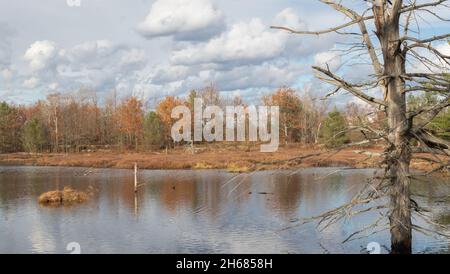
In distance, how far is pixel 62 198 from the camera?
26859 mm

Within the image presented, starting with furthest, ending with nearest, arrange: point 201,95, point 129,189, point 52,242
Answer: point 201,95
point 129,189
point 52,242

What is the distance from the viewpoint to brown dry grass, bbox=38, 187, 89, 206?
26237mm

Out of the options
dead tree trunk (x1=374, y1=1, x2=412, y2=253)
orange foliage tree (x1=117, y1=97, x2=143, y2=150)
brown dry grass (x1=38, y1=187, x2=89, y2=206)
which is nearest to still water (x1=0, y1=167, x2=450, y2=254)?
brown dry grass (x1=38, y1=187, x2=89, y2=206)

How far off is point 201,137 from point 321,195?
150 ft

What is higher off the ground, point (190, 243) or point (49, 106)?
point (49, 106)

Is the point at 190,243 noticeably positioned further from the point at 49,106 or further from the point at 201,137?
the point at 49,106

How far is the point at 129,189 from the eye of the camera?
31297mm

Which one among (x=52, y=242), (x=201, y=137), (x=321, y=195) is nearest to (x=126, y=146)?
(x=201, y=137)

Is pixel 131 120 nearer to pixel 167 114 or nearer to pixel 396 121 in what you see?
pixel 167 114

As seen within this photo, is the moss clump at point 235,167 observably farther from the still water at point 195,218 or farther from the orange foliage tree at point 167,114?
the orange foliage tree at point 167,114

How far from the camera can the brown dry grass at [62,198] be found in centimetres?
2624

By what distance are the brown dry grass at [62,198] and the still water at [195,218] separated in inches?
29.6
